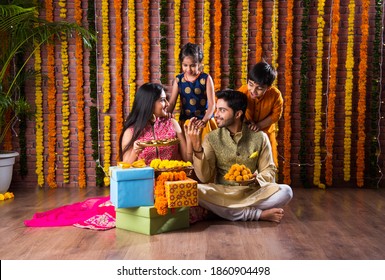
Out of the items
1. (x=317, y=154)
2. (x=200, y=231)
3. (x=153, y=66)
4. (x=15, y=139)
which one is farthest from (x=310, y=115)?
(x=15, y=139)

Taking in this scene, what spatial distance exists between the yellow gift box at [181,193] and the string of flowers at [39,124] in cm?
294

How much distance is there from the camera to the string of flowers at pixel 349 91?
18.8 feet

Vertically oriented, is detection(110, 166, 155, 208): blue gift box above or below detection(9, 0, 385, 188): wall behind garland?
below

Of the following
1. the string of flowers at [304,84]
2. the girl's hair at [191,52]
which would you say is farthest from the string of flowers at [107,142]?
the string of flowers at [304,84]

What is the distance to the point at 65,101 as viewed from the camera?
19.4 feet

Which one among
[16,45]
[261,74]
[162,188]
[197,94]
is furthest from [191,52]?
[16,45]

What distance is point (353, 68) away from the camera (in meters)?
5.85

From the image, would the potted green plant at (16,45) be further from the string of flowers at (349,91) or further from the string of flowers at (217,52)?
the string of flowers at (349,91)

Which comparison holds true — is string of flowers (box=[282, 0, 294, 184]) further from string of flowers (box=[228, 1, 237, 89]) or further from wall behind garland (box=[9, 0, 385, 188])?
string of flowers (box=[228, 1, 237, 89])

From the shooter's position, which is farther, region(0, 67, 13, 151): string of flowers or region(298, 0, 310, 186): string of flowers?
region(0, 67, 13, 151): string of flowers

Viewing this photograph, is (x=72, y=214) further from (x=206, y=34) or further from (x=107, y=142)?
(x=206, y=34)

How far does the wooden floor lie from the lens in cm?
310

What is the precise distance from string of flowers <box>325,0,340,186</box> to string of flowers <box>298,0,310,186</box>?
0.26 m

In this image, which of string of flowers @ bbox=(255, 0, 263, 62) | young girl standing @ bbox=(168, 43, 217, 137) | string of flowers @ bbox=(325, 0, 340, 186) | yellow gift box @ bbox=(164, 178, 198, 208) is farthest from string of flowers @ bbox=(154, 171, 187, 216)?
string of flowers @ bbox=(325, 0, 340, 186)
